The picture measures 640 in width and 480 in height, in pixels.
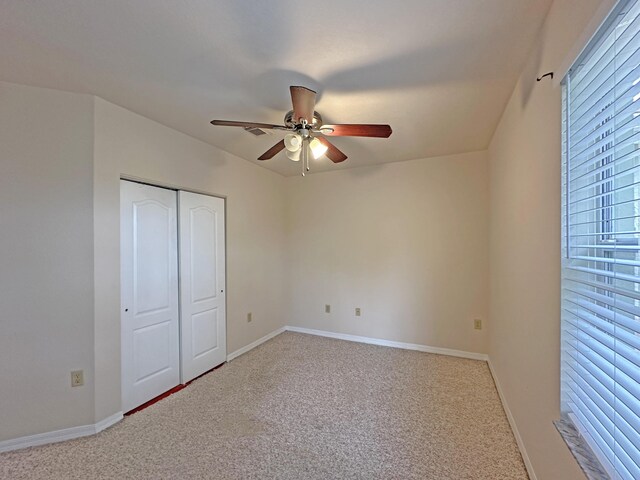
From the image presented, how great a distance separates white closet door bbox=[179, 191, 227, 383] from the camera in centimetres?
275

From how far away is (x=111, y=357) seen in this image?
83.4 inches

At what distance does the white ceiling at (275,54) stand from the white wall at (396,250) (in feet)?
3.84

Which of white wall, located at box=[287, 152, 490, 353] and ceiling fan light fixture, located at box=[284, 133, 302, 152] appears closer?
ceiling fan light fixture, located at box=[284, 133, 302, 152]

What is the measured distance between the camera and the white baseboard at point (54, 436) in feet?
6.01

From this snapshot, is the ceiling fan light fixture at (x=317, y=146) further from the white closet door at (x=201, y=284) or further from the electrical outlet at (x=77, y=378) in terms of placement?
the electrical outlet at (x=77, y=378)

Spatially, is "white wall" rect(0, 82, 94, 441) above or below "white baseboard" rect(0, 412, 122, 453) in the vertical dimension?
above

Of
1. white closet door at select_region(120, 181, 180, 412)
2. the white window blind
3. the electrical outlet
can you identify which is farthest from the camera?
white closet door at select_region(120, 181, 180, 412)

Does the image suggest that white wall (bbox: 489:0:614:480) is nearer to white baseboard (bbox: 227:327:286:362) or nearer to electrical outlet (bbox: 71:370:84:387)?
white baseboard (bbox: 227:327:286:362)

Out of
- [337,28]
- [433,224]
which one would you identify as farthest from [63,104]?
[433,224]

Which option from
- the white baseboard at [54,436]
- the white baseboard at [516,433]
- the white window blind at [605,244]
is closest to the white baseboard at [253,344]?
the white baseboard at [54,436]

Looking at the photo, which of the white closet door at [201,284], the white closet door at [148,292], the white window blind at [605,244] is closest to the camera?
the white window blind at [605,244]

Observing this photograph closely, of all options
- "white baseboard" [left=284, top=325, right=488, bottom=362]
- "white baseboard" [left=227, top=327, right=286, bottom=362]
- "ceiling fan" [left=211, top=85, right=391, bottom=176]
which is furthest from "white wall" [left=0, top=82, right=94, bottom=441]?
"white baseboard" [left=284, top=325, right=488, bottom=362]

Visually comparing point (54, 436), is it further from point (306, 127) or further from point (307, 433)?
point (306, 127)

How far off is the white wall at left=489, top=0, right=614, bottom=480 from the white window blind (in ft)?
0.25
